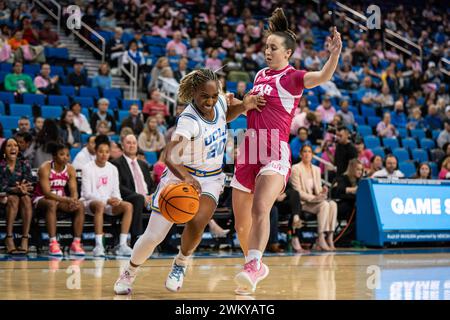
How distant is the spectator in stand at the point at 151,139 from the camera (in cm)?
1189

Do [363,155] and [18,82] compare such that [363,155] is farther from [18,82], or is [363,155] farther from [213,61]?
[18,82]

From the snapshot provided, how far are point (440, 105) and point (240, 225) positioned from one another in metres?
13.2

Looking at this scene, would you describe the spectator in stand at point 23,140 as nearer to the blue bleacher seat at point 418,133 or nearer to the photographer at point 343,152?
the photographer at point 343,152

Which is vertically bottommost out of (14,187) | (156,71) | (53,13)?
(14,187)

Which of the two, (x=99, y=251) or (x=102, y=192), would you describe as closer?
(x=99, y=251)

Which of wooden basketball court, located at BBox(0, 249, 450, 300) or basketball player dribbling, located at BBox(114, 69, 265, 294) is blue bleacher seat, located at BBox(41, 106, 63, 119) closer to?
wooden basketball court, located at BBox(0, 249, 450, 300)

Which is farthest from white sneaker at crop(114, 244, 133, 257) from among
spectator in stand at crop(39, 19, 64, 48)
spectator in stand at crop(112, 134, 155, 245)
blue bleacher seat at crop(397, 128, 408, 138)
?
blue bleacher seat at crop(397, 128, 408, 138)

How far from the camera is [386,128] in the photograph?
53.2 ft

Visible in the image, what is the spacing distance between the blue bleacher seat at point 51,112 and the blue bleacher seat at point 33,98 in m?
0.46

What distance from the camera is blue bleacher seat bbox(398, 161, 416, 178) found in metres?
14.7

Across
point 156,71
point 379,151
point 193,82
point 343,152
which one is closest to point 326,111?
point 379,151

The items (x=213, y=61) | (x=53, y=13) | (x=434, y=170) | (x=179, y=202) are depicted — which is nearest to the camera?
(x=179, y=202)

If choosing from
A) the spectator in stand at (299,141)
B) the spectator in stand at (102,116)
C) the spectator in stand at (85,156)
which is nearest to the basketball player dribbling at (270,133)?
the spectator in stand at (85,156)

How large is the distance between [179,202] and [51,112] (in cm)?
768
